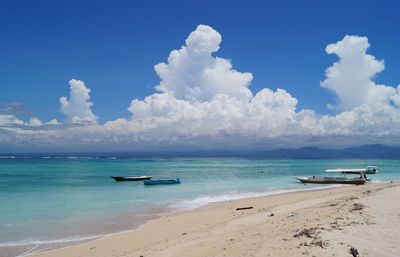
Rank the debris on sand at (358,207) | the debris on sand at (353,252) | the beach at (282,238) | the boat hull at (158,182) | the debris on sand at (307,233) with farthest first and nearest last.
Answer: the boat hull at (158,182)
the debris on sand at (358,207)
the debris on sand at (307,233)
the beach at (282,238)
the debris on sand at (353,252)

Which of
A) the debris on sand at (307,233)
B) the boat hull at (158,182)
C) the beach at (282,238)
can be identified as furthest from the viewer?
the boat hull at (158,182)

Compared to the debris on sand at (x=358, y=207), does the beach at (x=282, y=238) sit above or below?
below

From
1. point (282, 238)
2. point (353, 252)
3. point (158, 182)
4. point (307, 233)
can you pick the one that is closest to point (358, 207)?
point (307, 233)

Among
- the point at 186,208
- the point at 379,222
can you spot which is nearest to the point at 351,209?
the point at 379,222

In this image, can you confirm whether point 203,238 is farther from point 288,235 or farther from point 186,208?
point 186,208

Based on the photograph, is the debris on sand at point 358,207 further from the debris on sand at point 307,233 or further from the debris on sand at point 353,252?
the debris on sand at point 353,252

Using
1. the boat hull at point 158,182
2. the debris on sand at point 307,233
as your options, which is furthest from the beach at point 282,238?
the boat hull at point 158,182

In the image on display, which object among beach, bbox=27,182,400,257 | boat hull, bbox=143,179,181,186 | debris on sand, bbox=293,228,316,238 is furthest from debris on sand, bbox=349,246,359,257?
boat hull, bbox=143,179,181,186

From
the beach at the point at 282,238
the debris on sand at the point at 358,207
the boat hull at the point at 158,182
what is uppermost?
the debris on sand at the point at 358,207

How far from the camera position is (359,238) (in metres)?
11.1

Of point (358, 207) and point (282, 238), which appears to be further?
point (358, 207)

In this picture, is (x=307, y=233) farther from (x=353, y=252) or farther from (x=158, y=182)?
(x=158, y=182)

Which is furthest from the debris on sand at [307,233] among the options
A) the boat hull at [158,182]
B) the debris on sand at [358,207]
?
the boat hull at [158,182]

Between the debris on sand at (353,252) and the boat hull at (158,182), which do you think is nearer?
the debris on sand at (353,252)
